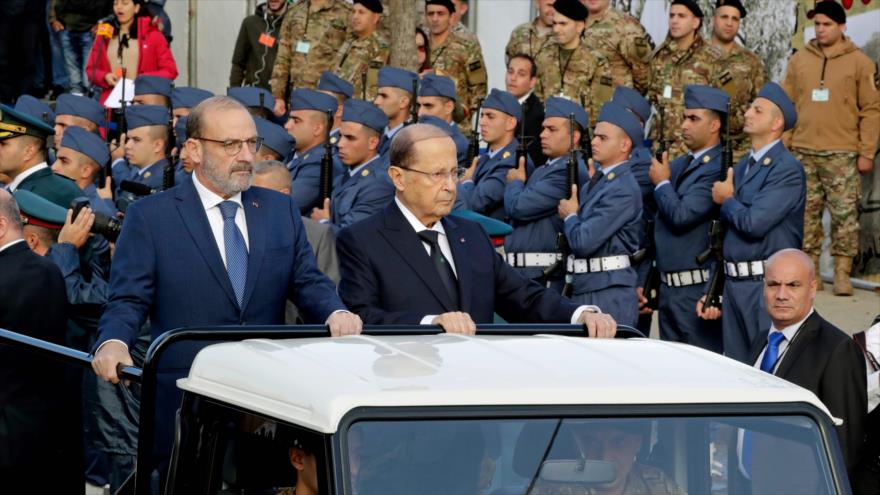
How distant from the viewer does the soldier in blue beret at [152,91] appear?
13648 mm

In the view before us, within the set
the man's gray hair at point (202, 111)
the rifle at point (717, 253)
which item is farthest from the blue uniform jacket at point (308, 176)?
the man's gray hair at point (202, 111)

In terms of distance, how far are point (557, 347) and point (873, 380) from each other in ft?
9.69

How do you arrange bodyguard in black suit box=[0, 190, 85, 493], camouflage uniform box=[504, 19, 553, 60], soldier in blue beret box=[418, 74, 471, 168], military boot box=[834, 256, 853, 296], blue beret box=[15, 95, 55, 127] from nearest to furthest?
bodyguard in black suit box=[0, 190, 85, 493] < soldier in blue beret box=[418, 74, 471, 168] < military boot box=[834, 256, 853, 296] < blue beret box=[15, 95, 55, 127] < camouflage uniform box=[504, 19, 553, 60]

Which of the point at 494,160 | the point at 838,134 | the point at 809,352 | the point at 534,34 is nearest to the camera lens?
the point at 809,352

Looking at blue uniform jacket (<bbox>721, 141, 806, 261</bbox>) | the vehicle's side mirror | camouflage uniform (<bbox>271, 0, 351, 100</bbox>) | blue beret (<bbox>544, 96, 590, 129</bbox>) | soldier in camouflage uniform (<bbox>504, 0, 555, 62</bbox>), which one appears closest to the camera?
the vehicle's side mirror

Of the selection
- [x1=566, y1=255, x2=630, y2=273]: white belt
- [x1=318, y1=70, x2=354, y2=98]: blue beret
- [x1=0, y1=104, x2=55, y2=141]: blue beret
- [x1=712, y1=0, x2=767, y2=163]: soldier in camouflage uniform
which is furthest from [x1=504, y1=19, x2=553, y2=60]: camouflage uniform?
[x1=0, y1=104, x2=55, y2=141]: blue beret

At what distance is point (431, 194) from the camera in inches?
243

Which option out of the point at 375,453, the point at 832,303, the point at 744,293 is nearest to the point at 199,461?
the point at 375,453

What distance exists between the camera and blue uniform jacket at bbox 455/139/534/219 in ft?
37.1

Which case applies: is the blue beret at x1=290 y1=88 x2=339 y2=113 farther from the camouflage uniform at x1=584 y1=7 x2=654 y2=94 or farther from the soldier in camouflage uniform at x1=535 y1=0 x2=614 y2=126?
the camouflage uniform at x1=584 y1=7 x2=654 y2=94

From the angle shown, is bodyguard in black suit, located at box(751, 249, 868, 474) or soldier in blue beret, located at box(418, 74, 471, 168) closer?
bodyguard in black suit, located at box(751, 249, 868, 474)

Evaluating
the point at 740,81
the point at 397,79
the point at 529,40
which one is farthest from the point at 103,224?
the point at 529,40

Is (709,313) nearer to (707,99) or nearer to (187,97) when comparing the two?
(707,99)

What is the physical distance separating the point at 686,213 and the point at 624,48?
376 cm
